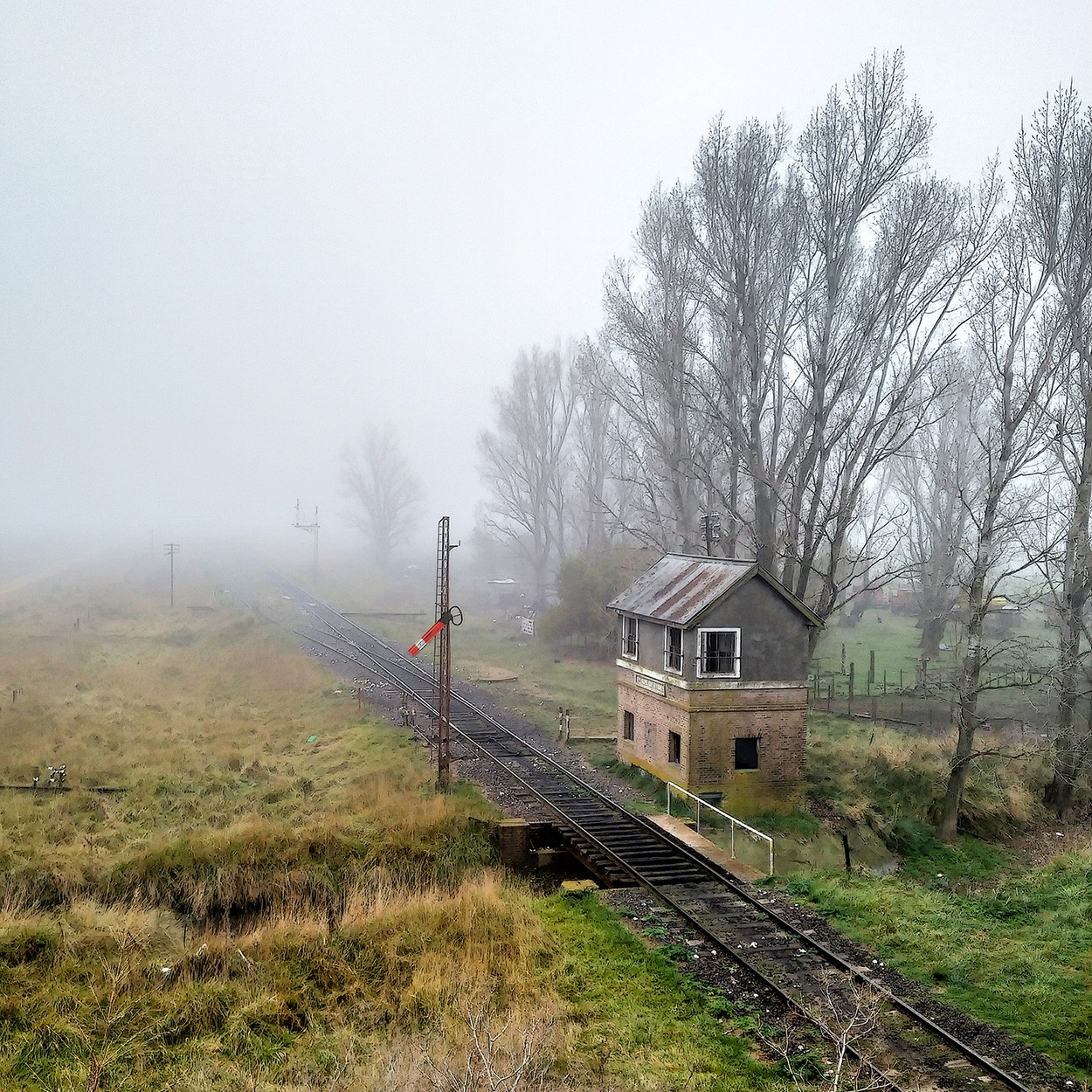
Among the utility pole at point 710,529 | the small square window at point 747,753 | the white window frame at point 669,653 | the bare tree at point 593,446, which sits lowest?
the small square window at point 747,753

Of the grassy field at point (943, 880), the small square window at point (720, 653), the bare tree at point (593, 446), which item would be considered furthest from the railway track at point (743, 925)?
the bare tree at point (593, 446)

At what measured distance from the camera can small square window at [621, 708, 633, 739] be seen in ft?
84.2

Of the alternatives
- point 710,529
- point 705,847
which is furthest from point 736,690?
point 710,529

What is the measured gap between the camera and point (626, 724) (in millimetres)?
25828

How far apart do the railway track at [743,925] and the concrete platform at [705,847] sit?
0.22m

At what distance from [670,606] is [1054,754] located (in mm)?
11344

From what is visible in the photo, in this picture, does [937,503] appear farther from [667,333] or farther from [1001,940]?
[1001,940]

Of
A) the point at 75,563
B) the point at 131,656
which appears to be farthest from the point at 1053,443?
the point at 75,563

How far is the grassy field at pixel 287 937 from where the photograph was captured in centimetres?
1076

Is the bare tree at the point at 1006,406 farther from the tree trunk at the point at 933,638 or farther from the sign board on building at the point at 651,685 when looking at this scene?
the tree trunk at the point at 933,638

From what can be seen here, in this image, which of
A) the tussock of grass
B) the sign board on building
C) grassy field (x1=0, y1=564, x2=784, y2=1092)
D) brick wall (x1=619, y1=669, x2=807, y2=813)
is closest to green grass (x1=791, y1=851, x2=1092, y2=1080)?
grassy field (x1=0, y1=564, x2=784, y2=1092)

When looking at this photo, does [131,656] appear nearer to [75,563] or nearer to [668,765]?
[668,765]

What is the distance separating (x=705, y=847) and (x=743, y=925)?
153 inches

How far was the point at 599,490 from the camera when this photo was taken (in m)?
51.8
